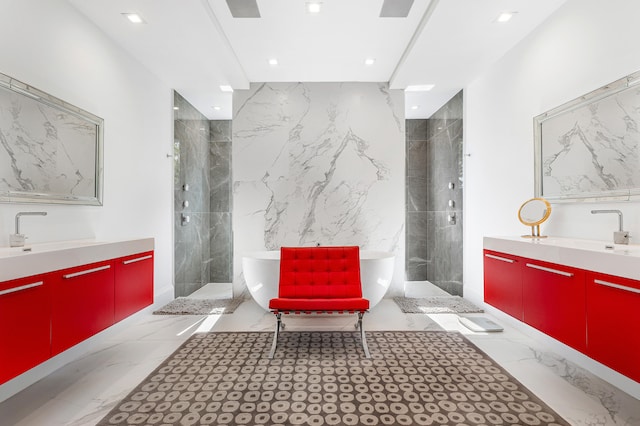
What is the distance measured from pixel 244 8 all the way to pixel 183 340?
2877mm

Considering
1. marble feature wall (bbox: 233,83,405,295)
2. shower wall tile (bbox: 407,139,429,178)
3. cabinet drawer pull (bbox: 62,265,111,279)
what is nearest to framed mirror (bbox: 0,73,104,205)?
cabinet drawer pull (bbox: 62,265,111,279)

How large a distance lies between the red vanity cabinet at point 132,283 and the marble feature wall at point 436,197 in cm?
370

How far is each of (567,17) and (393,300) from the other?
3242 millimetres

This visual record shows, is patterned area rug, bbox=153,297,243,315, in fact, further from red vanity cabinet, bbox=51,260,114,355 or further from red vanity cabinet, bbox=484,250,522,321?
red vanity cabinet, bbox=484,250,522,321

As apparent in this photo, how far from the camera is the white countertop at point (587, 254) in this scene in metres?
1.56

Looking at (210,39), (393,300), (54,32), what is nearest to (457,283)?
(393,300)

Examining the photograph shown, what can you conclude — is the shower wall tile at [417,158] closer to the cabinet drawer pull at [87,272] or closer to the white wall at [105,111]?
the white wall at [105,111]

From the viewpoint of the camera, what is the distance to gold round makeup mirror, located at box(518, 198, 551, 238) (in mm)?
2725

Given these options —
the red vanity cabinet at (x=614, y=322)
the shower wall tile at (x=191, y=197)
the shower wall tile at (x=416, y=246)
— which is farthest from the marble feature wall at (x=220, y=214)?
the red vanity cabinet at (x=614, y=322)

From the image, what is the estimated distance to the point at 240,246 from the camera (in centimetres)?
432

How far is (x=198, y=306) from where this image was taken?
12.7 feet

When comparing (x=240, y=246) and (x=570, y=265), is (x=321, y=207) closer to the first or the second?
(x=240, y=246)

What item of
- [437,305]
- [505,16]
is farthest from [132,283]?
[505,16]

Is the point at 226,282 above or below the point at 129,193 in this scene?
below
